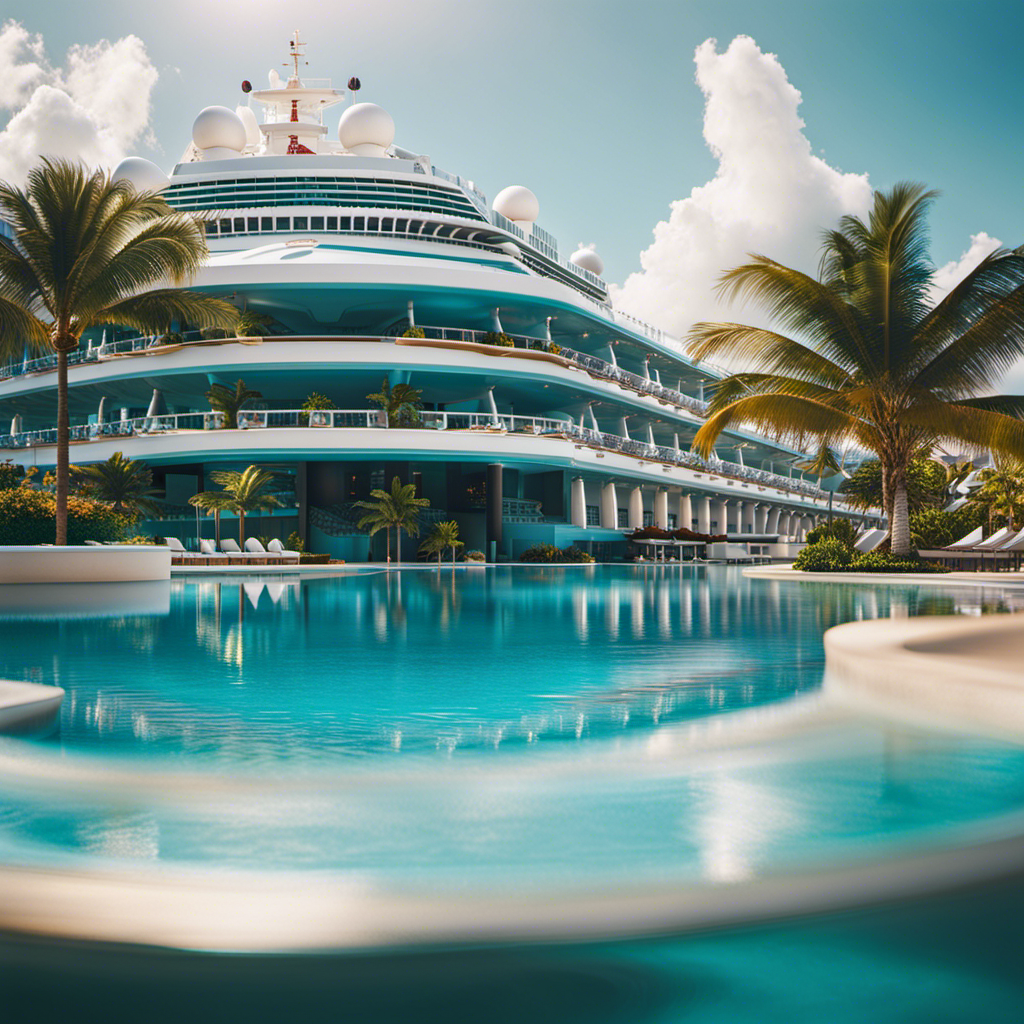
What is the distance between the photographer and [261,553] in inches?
1222

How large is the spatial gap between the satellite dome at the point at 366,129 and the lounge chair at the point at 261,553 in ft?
94.5

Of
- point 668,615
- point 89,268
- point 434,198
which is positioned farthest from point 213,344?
point 668,615

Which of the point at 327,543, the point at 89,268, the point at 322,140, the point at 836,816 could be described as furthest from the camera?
the point at 322,140

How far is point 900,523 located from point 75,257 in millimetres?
20688

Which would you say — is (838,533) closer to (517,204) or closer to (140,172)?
(517,204)

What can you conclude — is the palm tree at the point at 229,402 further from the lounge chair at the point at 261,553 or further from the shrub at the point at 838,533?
the shrub at the point at 838,533

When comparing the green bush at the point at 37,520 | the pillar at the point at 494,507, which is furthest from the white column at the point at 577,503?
the green bush at the point at 37,520

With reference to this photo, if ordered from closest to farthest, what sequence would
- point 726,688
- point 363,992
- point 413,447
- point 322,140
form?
point 363,992, point 726,688, point 413,447, point 322,140

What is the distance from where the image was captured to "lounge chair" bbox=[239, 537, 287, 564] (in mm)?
30516

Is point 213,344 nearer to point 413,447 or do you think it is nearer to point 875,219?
point 413,447

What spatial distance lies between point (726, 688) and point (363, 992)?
15.6ft

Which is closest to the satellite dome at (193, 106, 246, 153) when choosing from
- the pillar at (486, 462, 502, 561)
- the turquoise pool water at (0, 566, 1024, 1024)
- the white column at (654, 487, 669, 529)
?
the pillar at (486, 462, 502, 561)

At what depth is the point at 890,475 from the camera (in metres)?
→ 22.6

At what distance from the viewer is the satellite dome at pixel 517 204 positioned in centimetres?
5722
